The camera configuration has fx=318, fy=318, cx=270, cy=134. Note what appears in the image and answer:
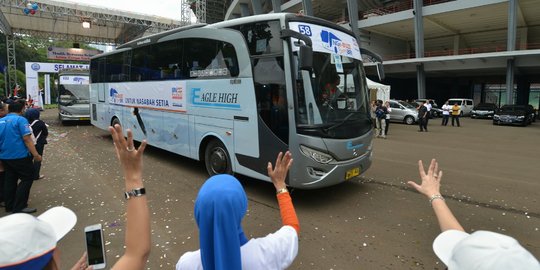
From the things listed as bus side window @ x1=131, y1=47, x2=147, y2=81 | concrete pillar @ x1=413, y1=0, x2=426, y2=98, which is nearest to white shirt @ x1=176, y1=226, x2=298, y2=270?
bus side window @ x1=131, y1=47, x2=147, y2=81

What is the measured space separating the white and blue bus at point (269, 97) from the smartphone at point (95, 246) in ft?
11.6

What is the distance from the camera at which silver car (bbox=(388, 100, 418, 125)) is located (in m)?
21.0

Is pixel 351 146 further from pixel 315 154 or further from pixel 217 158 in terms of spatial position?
pixel 217 158

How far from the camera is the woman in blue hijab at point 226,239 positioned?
1.32 m

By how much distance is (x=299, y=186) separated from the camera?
16.6 feet

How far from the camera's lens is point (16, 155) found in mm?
4734

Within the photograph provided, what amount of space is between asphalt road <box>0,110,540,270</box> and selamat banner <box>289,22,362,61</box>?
8.64ft

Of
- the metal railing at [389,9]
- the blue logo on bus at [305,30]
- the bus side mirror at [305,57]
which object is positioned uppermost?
the metal railing at [389,9]

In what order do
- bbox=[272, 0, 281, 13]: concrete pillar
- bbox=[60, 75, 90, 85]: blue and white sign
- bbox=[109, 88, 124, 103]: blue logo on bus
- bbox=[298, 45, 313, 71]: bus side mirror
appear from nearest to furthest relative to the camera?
bbox=[298, 45, 313, 71]: bus side mirror, bbox=[109, 88, 124, 103]: blue logo on bus, bbox=[60, 75, 90, 85]: blue and white sign, bbox=[272, 0, 281, 13]: concrete pillar

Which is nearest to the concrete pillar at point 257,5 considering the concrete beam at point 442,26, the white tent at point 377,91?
the concrete beam at point 442,26

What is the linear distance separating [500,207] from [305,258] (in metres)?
4.00

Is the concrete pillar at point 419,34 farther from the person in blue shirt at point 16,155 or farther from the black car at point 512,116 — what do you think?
the person in blue shirt at point 16,155

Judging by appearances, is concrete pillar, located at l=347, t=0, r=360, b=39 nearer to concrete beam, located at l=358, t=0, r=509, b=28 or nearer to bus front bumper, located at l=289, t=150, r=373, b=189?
concrete beam, located at l=358, t=0, r=509, b=28

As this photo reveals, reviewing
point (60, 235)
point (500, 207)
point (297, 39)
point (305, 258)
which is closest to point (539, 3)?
point (500, 207)
